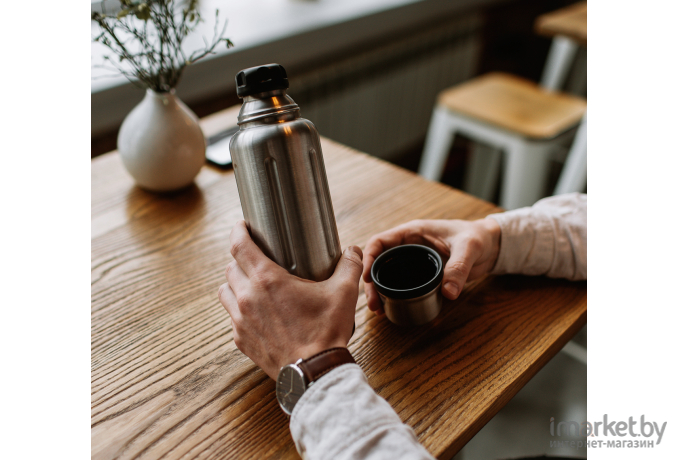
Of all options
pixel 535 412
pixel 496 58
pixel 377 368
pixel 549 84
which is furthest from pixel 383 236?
pixel 496 58

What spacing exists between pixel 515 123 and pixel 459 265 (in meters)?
1.28

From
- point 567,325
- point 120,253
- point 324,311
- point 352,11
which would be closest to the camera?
point 324,311

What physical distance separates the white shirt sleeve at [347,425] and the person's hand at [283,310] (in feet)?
0.13

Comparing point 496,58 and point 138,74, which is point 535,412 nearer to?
point 138,74

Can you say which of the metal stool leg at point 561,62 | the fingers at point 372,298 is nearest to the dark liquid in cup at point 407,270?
the fingers at point 372,298

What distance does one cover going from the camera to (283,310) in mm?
484

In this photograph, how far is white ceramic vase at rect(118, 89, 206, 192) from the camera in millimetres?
822

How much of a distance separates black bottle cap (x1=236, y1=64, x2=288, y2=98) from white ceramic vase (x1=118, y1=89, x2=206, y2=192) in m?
0.40

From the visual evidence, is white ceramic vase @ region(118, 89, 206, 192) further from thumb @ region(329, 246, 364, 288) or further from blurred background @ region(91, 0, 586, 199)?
blurred background @ region(91, 0, 586, 199)

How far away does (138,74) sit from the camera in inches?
31.0

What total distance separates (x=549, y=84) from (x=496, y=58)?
0.71 metres

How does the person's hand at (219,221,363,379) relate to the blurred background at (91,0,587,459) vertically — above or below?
above

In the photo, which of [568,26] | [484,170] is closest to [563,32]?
[568,26]
